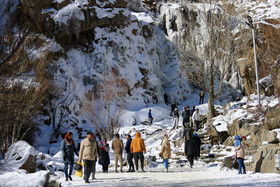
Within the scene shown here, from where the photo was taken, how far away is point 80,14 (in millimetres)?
32125

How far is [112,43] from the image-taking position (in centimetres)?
3425

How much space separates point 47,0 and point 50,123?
12.6 m

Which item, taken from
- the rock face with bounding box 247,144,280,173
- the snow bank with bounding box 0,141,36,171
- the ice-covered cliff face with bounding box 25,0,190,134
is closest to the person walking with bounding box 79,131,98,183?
the snow bank with bounding box 0,141,36,171

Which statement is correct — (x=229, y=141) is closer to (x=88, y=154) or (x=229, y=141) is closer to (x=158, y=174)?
(x=158, y=174)

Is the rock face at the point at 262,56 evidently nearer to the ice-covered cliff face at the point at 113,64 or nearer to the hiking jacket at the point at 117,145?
the ice-covered cliff face at the point at 113,64

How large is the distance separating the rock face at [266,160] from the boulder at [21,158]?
8.28m

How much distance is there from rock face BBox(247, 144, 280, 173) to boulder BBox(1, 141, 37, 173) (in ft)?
27.2

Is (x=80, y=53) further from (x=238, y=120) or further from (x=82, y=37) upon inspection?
(x=238, y=120)

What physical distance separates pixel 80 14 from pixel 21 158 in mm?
22855

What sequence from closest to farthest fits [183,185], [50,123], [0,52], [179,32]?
1. [0,52]
2. [183,185]
3. [50,123]
4. [179,32]

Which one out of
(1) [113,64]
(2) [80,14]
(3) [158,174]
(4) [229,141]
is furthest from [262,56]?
(3) [158,174]

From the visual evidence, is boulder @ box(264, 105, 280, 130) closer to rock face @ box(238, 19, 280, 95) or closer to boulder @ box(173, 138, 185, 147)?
boulder @ box(173, 138, 185, 147)

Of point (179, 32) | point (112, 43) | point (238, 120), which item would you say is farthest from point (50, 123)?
point (179, 32)

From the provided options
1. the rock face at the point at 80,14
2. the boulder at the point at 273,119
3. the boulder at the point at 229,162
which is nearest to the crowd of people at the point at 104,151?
the boulder at the point at 229,162
